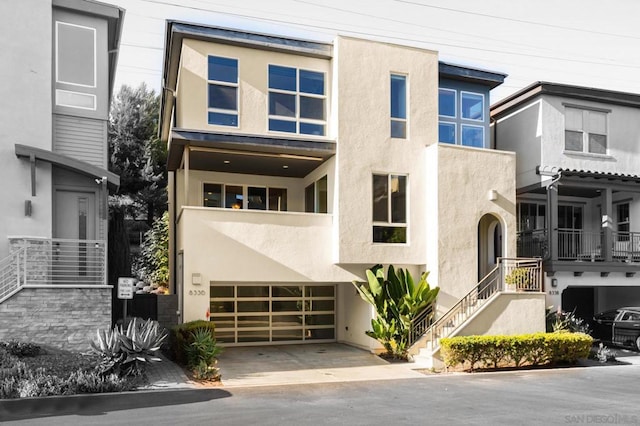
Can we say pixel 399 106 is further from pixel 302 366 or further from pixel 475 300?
pixel 302 366

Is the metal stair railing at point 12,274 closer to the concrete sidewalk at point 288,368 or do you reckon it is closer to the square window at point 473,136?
the concrete sidewalk at point 288,368

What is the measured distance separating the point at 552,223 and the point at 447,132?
15.7 feet

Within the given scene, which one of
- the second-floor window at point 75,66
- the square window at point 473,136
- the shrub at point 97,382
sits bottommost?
the shrub at point 97,382

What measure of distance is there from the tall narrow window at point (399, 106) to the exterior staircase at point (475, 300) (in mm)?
5139

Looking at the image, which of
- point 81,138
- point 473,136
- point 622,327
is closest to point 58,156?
point 81,138

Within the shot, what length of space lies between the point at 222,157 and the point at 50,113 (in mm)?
5094

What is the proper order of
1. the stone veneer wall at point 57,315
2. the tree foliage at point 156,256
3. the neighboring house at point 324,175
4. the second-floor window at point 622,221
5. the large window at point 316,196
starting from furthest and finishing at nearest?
the tree foliage at point 156,256
the second-floor window at point 622,221
the large window at point 316,196
the neighboring house at point 324,175
the stone veneer wall at point 57,315

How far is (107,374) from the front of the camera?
39.5 ft

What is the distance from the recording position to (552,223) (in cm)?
1972

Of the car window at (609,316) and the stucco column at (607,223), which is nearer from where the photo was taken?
the stucco column at (607,223)

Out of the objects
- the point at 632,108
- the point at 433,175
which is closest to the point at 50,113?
the point at 433,175

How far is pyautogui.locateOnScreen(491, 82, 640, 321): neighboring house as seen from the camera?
20.0 metres

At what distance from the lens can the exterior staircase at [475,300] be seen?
16.4 meters

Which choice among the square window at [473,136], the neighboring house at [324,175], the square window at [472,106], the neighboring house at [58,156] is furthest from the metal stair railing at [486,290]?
the neighboring house at [58,156]
